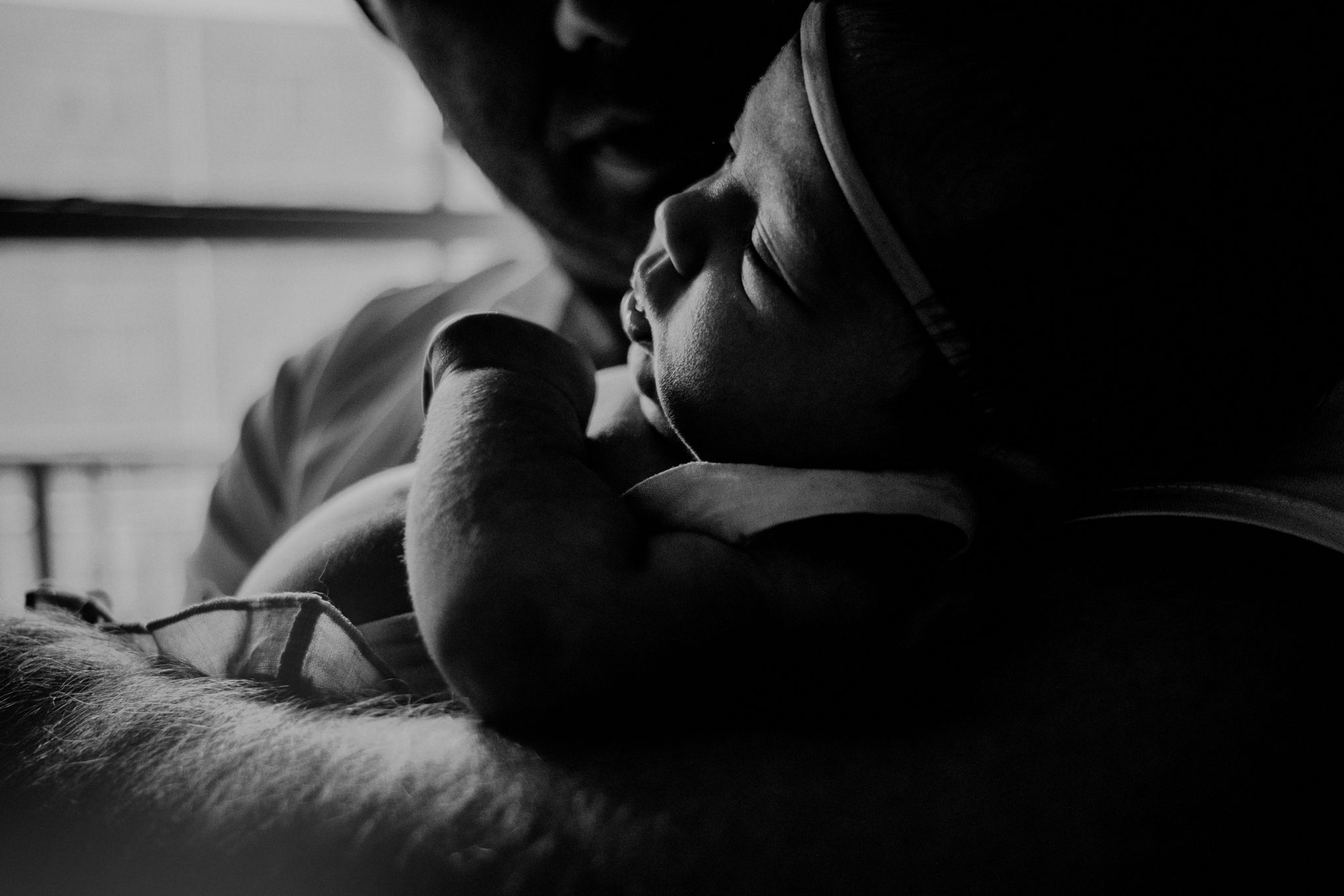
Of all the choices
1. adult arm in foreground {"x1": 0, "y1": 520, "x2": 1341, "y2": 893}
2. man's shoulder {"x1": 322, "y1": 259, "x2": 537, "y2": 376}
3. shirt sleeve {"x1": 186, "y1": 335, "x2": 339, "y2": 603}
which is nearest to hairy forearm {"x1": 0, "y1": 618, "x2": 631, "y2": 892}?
adult arm in foreground {"x1": 0, "y1": 520, "x2": 1341, "y2": 893}

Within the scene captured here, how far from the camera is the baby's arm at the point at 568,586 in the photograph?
527 mm

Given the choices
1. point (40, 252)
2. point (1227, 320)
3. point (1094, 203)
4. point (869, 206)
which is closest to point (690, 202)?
point (869, 206)

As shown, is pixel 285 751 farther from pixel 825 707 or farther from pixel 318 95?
pixel 318 95

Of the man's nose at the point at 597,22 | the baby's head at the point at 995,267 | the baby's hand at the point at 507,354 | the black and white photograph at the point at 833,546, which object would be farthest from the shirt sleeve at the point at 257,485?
the baby's head at the point at 995,267

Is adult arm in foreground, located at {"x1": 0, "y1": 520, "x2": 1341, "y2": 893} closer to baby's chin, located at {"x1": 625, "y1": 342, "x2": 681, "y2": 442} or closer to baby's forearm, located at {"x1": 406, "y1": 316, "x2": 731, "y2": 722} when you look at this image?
baby's forearm, located at {"x1": 406, "y1": 316, "x2": 731, "y2": 722}

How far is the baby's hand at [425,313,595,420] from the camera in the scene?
770mm

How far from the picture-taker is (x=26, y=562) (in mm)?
4207

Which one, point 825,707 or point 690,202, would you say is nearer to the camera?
point 825,707

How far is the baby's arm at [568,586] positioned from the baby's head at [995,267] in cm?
14

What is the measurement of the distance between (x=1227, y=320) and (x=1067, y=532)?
0.19 m

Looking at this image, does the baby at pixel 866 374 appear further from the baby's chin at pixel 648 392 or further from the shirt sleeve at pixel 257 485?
the shirt sleeve at pixel 257 485

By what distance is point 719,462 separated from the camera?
698 millimetres

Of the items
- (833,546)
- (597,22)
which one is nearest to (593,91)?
(597,22)

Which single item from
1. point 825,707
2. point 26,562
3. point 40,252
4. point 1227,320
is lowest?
point 26,562
